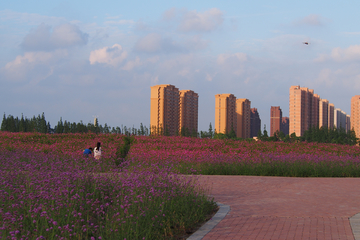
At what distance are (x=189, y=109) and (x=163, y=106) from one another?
694 inches

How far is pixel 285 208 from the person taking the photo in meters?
7.74

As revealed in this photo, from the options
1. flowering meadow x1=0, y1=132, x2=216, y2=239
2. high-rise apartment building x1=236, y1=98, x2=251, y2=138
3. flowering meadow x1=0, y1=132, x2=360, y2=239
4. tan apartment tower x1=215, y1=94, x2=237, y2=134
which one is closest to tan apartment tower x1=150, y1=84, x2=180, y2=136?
tan apartment tower x1=215, y1=94, x2=237, y2=134

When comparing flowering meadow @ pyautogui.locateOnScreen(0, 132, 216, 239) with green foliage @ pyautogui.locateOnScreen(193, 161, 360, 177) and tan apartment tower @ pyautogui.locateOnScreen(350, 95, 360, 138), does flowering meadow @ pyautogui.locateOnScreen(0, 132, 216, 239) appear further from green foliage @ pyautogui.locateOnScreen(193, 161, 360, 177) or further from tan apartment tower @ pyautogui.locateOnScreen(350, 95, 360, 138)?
tan apartment tower @ pyautogui.locateOnScreen(350, 95, 360, 138)

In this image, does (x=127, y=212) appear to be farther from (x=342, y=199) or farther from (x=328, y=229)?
(x=342, y=199)

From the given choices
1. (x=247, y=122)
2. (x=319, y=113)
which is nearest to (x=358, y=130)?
(x=319, y=113)

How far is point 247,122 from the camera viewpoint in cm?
16088

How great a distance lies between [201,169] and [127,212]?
9.70 meters

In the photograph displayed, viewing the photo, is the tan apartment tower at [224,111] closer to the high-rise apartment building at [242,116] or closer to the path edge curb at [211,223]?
the high-rise apartment building at [242,116]

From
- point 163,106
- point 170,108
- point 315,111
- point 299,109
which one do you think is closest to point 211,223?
point 163,106

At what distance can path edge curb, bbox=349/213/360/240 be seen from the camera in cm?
564

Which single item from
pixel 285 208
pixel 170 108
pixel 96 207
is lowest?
pixel 285 208

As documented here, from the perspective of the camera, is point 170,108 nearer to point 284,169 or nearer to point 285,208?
point 284,169

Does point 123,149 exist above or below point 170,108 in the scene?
below

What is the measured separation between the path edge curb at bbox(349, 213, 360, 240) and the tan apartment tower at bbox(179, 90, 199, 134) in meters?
119
